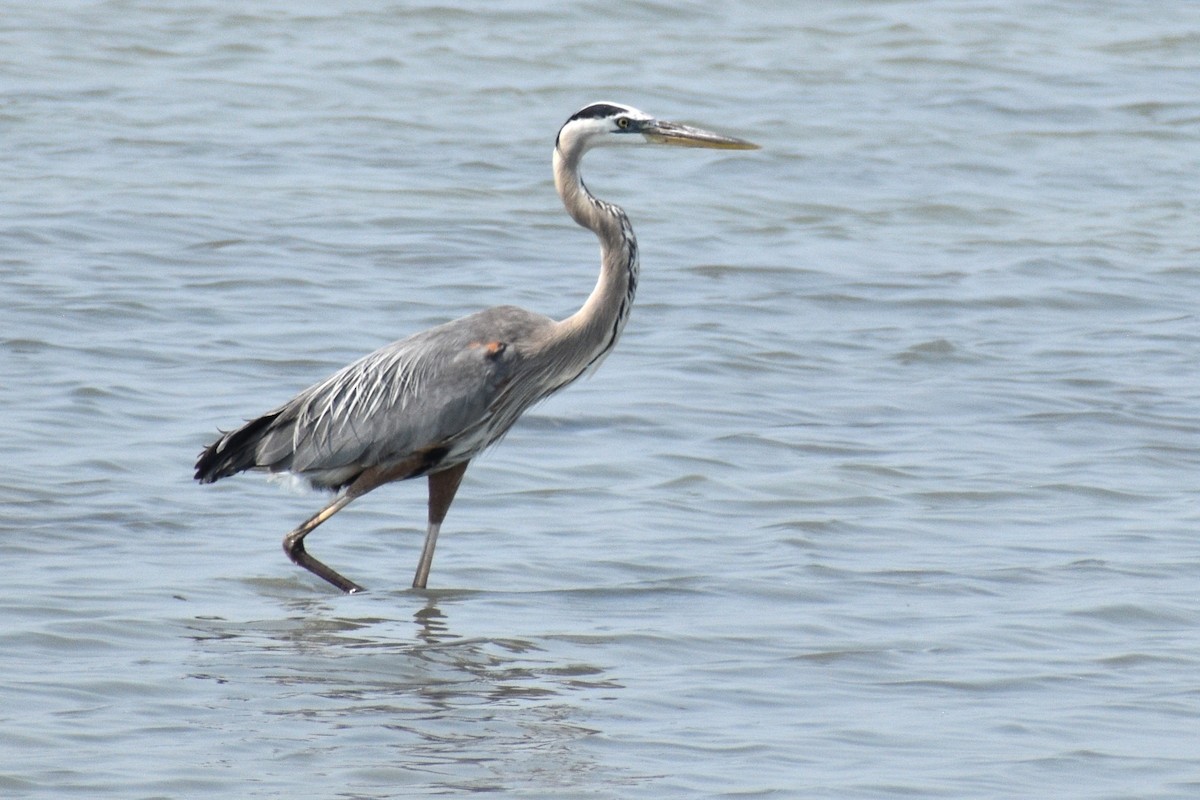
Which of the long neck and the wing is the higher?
the long neck

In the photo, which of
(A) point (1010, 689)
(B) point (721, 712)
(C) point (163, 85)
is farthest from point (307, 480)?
(C) point (163, 85)

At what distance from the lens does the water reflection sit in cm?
614

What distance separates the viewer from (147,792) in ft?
19.0

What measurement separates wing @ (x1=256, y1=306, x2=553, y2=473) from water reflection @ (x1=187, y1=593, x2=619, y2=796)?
63 centimetres

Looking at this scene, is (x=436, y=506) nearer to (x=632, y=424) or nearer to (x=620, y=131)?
(x=620, y=131)

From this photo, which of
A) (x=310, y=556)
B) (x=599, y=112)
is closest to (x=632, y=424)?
(x=599, y=112)

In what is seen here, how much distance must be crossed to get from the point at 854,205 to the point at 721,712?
975 centimetres

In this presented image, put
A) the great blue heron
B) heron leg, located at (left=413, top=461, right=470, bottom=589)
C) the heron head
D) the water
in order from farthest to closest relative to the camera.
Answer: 1. the heron head
2. the great blue heron
3. heron leg, located at (left=413, top=461, right=470, bottom=589)
4. the water

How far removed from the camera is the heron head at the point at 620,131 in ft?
27.4

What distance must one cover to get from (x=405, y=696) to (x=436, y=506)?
156 centimetres

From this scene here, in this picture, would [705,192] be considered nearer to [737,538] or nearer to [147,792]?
[737,538]

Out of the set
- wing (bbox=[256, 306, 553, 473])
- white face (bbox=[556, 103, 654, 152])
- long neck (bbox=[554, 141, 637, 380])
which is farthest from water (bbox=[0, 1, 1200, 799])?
white face (bbox=[556, 103, 654, 152])

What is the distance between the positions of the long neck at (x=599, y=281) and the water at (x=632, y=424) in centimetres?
85

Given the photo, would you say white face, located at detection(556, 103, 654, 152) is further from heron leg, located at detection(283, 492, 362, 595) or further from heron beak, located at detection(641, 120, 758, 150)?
heron leg, located at detection(283, 492, 362, 595)
